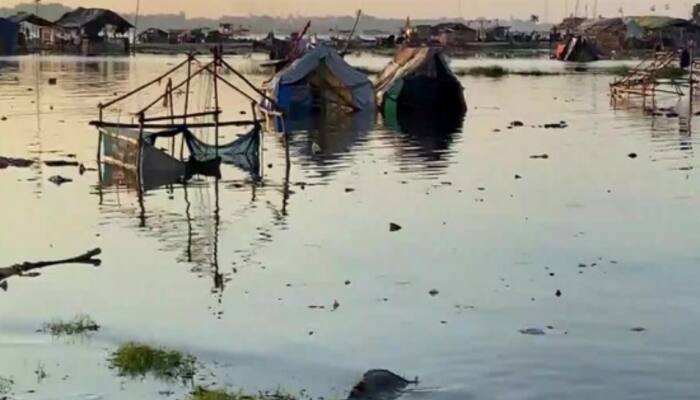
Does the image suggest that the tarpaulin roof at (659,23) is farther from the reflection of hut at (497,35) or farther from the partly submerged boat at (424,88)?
the partly submerged boat at (424,88)

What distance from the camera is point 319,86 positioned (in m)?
47.5

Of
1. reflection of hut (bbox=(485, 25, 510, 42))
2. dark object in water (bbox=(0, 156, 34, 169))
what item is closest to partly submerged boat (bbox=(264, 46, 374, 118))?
dark object in water (bbox=(0, 156, 34, 169))

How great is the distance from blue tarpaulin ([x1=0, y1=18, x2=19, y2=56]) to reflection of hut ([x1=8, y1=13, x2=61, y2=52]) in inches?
52.9

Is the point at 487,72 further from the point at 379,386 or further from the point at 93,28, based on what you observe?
the point at 379,386

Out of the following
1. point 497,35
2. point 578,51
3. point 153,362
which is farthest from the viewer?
point 497,35

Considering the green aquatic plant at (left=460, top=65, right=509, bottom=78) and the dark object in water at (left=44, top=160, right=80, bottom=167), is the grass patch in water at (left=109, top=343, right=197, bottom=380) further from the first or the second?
the green aquatic plant at (left=460, top=65, right=509, bottom=78)

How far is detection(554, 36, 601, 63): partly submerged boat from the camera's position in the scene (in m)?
102

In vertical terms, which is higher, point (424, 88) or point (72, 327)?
point (424, 88)

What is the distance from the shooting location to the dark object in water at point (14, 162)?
27688mm

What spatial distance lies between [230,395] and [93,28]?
10189 centimetres

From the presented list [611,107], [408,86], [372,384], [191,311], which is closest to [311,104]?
[408,86]

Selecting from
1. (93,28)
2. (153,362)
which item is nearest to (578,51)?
(93,28)

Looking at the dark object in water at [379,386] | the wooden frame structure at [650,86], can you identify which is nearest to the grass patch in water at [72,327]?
the dark object in water at [379,386]

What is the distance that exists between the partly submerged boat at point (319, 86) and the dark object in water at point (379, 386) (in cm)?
3397
